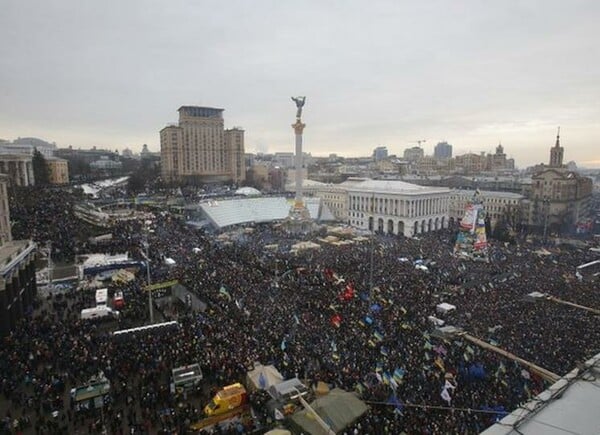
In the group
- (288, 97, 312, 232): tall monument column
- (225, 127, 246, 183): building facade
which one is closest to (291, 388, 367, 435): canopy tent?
(288, 97, 312, 232): tall monument column

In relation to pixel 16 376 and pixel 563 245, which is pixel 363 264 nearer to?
pixel 16 376

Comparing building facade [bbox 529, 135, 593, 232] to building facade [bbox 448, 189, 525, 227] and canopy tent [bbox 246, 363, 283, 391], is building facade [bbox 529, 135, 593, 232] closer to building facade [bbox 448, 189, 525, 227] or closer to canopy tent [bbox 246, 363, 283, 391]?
building facade [bbox 448, 189, 525, 227]

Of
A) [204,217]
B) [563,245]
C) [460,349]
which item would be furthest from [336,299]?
[563,245]

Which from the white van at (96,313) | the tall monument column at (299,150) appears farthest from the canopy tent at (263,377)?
the tall monument column at (299,150)

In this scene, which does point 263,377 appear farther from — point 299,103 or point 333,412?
point 299,103

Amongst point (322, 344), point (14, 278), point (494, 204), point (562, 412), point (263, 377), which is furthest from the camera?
point (494, 204)

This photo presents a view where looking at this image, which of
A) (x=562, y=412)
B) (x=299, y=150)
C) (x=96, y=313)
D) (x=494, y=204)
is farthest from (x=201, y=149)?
(x=562, y=412)

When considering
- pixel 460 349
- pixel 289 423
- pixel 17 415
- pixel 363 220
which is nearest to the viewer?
pixel 289 423
